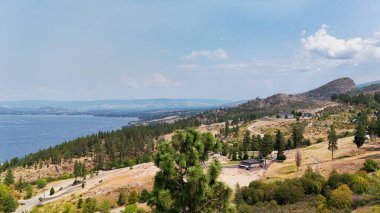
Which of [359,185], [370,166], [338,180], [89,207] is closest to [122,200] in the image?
[89,207]

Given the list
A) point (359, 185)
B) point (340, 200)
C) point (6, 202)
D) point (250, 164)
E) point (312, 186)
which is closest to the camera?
point (340, 200)

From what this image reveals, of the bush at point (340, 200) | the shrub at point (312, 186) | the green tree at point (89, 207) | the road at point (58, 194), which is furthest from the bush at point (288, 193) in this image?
the road at point (58, 194)

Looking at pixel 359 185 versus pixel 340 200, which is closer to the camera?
pixel 340 200

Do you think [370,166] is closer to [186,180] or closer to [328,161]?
[328,161]

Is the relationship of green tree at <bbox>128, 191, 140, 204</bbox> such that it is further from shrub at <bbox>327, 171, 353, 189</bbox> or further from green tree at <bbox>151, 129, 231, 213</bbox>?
green tree at <bbox>151, 129, 231, 213</bbox>

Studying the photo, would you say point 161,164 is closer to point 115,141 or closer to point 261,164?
point 261,164

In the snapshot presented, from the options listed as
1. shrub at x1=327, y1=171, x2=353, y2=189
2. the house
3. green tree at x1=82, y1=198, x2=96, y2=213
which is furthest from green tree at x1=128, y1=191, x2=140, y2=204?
shrub at x1=327, y1=171, x2=353, y2=189

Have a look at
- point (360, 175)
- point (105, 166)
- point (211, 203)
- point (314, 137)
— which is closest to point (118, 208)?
point (360, 175)

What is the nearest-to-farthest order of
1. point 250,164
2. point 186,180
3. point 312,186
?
point 186,180
point 312,186
point 250,164
